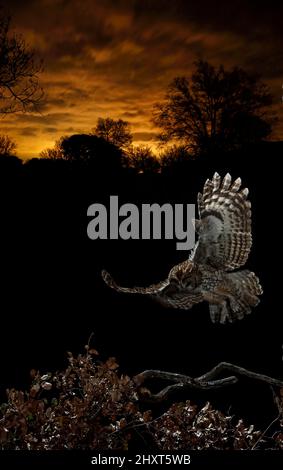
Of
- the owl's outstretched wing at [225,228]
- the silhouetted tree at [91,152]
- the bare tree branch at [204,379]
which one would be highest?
the silhouetted tree at [91,152]

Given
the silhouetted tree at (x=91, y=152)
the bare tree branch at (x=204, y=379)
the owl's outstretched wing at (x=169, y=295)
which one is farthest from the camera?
the silhouetted tree at (x=91, y=152)

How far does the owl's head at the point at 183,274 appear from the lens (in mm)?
5895

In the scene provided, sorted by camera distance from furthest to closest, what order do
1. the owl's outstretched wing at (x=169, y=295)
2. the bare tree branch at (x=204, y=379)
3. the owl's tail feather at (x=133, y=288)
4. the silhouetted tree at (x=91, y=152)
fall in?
the silhouetted tree at (x=91, y=152) < the owl's outstretched wing at (x=169, y=295) < the owl's tail feather at (x=133, y=288) < the bare tree branch at (x=204, y=379)

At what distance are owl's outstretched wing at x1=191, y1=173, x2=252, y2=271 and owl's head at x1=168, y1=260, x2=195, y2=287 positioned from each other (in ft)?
0.37

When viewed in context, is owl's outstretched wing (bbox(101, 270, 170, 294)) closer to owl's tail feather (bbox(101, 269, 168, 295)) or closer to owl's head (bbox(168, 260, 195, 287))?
owl's tail feather (bbox(101, 269, 168, 295))

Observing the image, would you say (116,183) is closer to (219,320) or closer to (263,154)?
(263,154)

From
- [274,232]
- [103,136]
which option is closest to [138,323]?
[274,232]

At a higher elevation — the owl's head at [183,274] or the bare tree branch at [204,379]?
the owl's head at [183,274]

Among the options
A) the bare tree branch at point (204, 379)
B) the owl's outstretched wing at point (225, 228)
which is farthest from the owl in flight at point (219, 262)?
the bare tree branch at point (204, 379)

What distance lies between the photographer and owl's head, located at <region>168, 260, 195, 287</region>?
232 inches

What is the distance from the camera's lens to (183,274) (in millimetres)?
5934

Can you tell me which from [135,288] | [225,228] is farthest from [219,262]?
[135,288]

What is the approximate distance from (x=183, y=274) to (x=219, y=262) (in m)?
0.44

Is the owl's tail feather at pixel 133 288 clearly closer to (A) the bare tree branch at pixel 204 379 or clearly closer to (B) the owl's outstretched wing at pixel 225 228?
(B) the owl's outstretched wing at pixel 225 228
